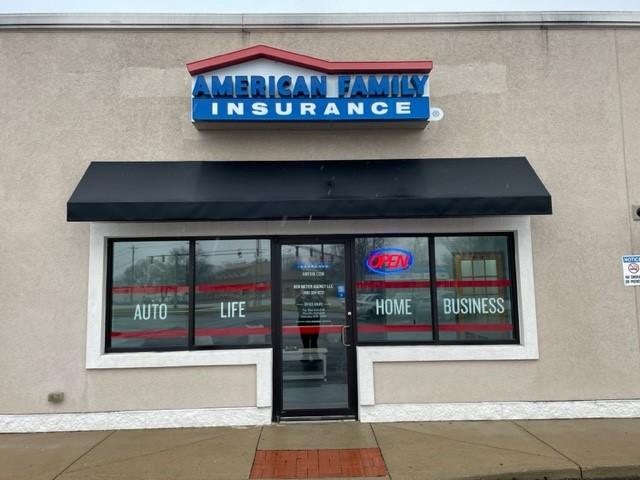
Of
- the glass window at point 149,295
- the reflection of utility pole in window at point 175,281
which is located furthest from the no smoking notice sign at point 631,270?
the reflection of utility pole in window at point 175,281

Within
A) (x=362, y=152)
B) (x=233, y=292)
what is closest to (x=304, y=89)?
(x=362, y=152)

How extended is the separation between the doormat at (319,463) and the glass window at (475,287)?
2200 mm

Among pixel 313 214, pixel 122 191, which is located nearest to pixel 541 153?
pixel 313 214

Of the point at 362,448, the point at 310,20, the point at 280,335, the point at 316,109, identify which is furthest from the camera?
the point at 310,20

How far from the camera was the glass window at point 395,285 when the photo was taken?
6625mm

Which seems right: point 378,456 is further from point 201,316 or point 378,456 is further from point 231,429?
point 201,316

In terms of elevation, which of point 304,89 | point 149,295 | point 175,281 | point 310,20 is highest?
point 310,20

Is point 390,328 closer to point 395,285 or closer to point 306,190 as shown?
point 395,285

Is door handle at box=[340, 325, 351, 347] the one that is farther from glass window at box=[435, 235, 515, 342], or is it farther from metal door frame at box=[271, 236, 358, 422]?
glass window at box=[435, 235, 515, 342]

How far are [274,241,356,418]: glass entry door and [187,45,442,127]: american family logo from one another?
1.77m

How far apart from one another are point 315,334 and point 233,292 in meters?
1.26

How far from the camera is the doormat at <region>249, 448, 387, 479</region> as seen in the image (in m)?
4.72

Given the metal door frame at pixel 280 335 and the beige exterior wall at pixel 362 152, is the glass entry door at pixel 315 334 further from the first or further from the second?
the beige exterior wall at pixel 362 152

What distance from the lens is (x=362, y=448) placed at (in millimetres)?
5391
